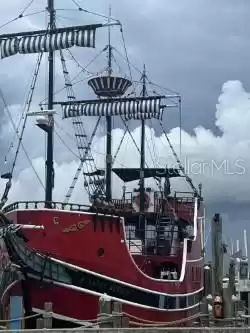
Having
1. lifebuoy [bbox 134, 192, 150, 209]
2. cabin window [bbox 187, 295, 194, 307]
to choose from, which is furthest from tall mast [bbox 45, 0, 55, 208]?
cabin window [bbox 187, 295, 194, 307]

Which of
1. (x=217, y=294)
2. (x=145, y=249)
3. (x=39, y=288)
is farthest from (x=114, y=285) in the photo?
(x=145, y=249)

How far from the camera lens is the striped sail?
29234 mm

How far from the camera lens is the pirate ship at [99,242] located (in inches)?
854

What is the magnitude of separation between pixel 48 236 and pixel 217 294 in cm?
582

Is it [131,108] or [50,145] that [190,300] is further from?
[131,108]

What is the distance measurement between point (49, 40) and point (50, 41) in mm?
83

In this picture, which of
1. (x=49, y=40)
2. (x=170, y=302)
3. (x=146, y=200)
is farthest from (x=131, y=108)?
(x=170, y=302)

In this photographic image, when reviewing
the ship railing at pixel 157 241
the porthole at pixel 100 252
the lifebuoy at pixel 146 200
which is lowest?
the porthole at pixel 100 252

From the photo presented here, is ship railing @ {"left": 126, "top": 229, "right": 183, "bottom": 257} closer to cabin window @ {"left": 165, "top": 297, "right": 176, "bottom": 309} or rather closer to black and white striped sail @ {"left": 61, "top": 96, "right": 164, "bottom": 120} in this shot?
cabin window @ {"left": 165, "top": 297, "right": 176, "bottom": 309}

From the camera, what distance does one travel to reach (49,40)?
29.1 metres

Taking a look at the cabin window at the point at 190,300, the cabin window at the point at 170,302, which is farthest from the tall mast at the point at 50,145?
the cabin window at the point at 190,300

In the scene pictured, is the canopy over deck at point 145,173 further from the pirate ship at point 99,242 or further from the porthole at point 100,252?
the porthole at point 100,252

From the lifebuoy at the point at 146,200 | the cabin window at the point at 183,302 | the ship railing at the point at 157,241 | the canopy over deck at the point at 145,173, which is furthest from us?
the canopy over deck at the point at 145,173

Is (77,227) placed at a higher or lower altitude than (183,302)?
higher
